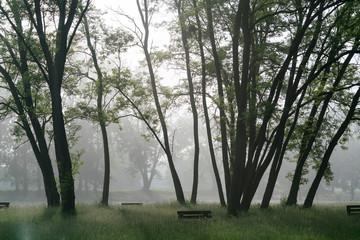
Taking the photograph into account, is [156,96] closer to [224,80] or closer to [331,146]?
[224,80]

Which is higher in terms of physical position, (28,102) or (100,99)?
(100,99)

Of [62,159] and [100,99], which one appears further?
[100,99]

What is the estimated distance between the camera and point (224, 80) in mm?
20016

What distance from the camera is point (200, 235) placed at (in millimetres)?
9898

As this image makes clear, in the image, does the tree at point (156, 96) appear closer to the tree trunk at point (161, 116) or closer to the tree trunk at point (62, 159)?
the tree trunk at point (161, 116)

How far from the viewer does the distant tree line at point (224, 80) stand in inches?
573

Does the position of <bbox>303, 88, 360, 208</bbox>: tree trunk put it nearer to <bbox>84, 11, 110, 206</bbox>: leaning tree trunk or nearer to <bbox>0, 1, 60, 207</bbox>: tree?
<bbox>84, 11, 110, 206</bbox>: leaning tree trunk

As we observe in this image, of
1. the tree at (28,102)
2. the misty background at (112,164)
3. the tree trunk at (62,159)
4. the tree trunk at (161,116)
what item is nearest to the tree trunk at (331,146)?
the tree trunk at (161,116)

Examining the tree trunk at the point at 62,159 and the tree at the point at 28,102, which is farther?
the tree at the point at 28,102

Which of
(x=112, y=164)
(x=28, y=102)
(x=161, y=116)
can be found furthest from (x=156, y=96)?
(x=112, y=164)

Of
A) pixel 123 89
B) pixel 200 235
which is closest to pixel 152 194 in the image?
pixel 123 89

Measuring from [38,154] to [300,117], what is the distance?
51.5 feet

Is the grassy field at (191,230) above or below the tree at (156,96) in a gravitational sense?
below

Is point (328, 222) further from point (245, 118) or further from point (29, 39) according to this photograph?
point (29, 39)
